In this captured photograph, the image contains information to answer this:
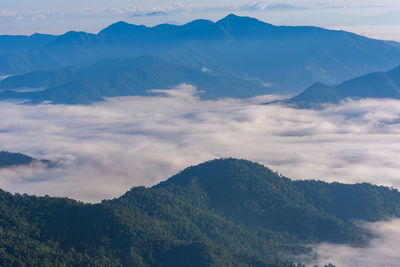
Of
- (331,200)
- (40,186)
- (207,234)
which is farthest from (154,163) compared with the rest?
(207,234)

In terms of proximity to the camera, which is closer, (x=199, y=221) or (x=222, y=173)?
(x=199, y=221)

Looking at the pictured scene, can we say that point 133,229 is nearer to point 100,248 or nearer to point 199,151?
point 100,248

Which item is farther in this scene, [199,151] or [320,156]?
[199,151]

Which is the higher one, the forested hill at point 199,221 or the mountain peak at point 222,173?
the mountain peak at point 222,173

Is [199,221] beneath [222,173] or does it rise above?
beneath

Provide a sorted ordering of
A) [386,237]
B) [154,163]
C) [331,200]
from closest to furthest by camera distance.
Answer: [386,237] → [331,200] → [154,163]

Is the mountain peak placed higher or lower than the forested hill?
higher

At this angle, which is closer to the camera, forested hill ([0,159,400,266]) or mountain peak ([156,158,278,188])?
forested hill ([0,159,400,266])

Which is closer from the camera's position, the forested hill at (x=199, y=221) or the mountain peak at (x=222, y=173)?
the forested hill at (x=199, y=221)
